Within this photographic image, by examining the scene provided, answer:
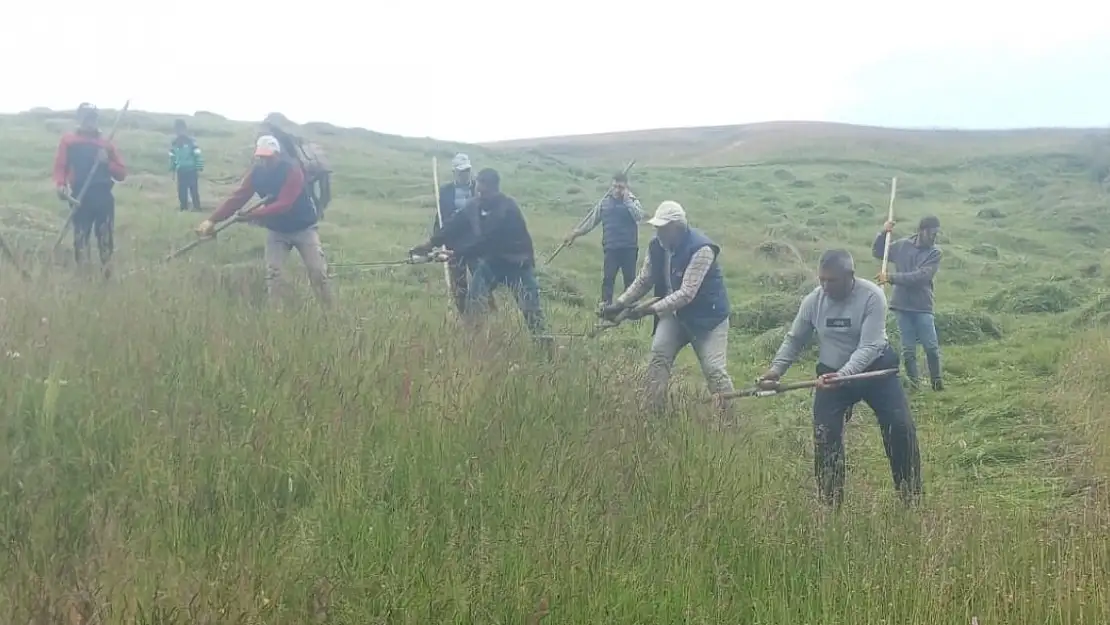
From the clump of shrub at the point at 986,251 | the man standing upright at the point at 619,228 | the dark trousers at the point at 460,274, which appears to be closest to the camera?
the dark trousers at the point at 460,274

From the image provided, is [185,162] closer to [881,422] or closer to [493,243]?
[493,243]

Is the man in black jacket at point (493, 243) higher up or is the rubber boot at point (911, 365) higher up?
the man in black jacket at point (493, 243)

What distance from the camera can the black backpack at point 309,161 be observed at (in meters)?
10.2

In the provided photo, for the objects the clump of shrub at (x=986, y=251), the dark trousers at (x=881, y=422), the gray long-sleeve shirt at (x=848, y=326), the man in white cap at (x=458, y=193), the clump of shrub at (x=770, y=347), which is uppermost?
the man in white cap at (x=458, y=193)

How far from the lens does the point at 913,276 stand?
10.2 m

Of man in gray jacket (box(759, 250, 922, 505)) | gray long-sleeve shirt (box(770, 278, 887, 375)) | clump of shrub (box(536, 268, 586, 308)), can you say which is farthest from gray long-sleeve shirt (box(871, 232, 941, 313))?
clump of shrub (box(536, 268, 586, 308))

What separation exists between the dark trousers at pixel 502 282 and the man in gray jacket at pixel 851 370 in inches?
125

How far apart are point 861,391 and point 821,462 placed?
52 cm


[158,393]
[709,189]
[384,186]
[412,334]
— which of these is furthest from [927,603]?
[709,189]

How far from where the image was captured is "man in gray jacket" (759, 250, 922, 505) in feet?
20.5

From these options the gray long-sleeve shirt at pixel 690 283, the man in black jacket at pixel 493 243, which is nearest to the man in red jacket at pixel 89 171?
the man in black jacket at pixel 493 243

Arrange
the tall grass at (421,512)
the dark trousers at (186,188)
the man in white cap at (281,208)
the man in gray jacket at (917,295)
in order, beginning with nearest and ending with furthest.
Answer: the tall grass at (421,512), the man in white cap at (281,208), the man in gray jacket at (917,295), the dark trousers at (186,188)

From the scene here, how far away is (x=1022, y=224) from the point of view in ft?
96.0

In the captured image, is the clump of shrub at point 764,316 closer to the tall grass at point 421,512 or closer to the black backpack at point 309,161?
the black backpack at point 309,161
